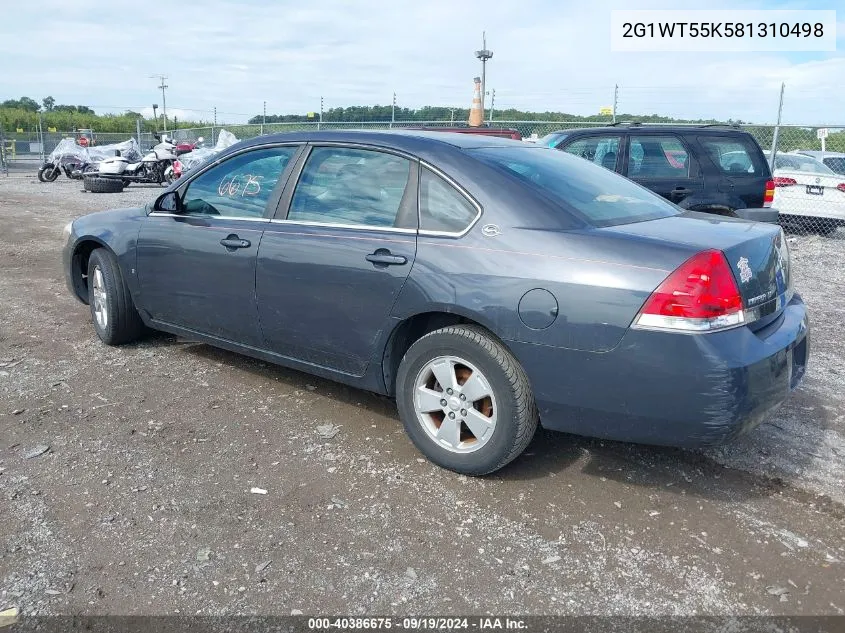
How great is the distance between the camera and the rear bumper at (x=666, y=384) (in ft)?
9.16

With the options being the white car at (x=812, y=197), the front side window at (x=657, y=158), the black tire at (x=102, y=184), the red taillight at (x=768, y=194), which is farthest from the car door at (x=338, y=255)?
the black tire at (x=102, y=184)

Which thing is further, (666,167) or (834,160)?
(834,160)

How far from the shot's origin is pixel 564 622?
2.43m

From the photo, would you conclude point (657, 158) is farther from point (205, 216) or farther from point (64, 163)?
point (64, 163)

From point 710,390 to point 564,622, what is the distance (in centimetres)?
104

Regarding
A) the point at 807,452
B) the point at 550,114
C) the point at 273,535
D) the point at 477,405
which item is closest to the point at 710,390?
the point at 477,405

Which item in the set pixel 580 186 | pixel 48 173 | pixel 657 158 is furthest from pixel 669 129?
pixel 48 173

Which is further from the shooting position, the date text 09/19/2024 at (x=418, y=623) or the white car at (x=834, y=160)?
the white car at (x=834, y=160)

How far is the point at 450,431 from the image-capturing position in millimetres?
3400

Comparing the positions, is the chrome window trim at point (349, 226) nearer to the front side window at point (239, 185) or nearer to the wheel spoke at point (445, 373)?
the front side window at point (239, 185)

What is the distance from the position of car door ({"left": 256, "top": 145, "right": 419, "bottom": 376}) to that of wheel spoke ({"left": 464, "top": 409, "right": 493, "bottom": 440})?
62 cm

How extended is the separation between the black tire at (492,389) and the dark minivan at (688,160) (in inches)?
210

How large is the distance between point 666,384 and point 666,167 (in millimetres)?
5807

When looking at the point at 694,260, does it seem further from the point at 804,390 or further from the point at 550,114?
the point at 550,114
